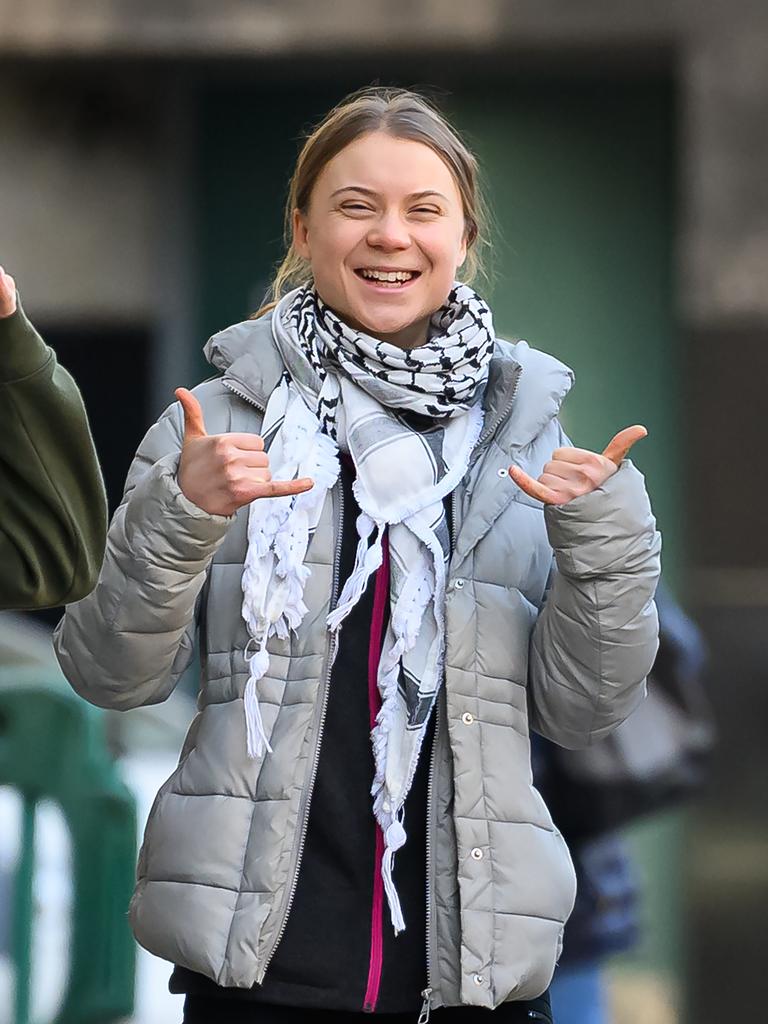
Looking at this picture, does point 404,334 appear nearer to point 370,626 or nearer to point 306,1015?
point 370,626

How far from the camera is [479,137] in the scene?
20.1 feet

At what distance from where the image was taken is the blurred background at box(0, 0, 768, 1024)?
5895mm

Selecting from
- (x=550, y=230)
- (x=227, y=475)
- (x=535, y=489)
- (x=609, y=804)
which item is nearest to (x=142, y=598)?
(x=227, y=475)

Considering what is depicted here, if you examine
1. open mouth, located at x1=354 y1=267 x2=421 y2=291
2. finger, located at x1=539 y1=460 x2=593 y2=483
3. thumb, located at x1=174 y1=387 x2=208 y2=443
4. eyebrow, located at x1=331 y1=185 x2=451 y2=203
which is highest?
eyebrow, located at x1=331 y1=185 x2=451 y2=203

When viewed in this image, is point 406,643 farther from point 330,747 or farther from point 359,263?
point 359,263

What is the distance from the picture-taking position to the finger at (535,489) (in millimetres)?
2732

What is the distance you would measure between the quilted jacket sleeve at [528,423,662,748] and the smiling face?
405mm

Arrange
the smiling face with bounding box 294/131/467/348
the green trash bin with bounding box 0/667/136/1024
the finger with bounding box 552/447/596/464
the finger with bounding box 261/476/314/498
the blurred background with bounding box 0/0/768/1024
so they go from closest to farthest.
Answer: the finger with bounding box 261/476/314/498
the finger with bounding box 552/447/596/464
the smiling face with bounding box 294/131/467/348
the green trash bin with bounding box 0/667/136/1024
the blurred background with bounding box 0/0/768/1024

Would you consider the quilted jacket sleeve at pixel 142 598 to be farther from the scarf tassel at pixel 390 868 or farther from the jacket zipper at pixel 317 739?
the scarf tassel at pixel 390 868

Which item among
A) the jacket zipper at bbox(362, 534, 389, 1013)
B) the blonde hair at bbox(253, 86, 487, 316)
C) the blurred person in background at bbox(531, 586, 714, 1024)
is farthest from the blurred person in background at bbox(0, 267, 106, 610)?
the blurred person in background at bbox(531, 586, 714, 1024)

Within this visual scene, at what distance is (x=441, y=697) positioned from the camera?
2.83 metres

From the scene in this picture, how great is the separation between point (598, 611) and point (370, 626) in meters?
0.33

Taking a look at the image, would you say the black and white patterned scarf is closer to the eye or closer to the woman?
the woman

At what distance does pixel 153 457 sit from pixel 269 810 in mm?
569
